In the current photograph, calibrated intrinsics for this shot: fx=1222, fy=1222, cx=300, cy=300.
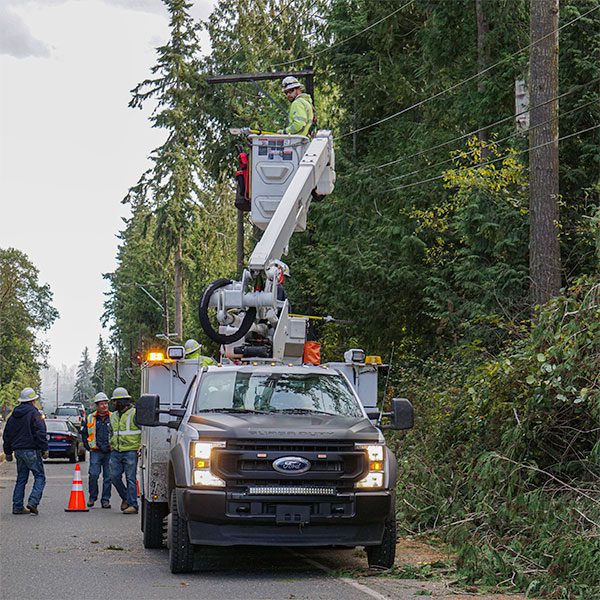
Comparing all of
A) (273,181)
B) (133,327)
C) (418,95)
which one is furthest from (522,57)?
(133,327)

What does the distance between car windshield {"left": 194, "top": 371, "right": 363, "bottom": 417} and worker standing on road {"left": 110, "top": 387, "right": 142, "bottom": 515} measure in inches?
274

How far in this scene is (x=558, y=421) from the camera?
1338cm

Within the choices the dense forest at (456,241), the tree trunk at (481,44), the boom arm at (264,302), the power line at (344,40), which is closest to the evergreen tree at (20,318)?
the dense forest at (456,241)

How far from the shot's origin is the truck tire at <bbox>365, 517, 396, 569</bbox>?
11.4m

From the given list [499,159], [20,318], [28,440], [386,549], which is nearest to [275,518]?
[386,549]

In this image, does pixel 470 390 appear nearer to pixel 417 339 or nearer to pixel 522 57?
pixel 522 57

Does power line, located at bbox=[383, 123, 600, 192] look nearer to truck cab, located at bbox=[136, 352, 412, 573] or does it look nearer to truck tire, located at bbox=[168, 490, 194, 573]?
truck cab, located at bbox=[136, 352, 412, 573]

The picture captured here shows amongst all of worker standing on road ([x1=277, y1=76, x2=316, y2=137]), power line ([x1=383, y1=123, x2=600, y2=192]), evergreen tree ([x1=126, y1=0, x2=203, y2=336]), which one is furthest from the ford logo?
evergreen tree ([x1=126, y1=0, x2=203, y2=336])

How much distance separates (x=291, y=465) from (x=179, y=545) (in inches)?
52.3

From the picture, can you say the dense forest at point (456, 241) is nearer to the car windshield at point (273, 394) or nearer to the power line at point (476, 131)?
the power line at point (476, 131)

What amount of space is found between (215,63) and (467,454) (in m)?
31.8

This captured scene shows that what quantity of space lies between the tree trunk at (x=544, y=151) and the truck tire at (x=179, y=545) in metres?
9.22

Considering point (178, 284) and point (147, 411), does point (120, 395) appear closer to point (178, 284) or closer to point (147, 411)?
point (147, 411)

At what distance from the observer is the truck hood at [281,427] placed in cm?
1095
